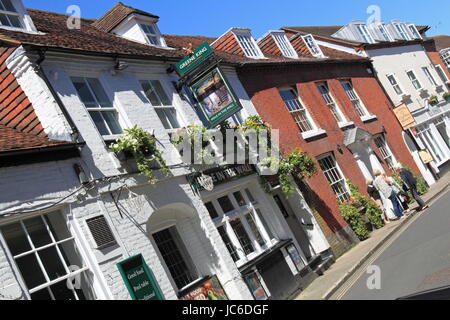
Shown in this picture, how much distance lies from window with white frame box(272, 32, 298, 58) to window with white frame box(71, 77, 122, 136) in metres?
12.1

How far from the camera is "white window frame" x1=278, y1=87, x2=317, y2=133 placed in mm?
17453

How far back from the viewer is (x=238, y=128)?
13.5 metres

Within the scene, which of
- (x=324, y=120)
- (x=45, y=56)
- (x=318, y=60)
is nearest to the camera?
(x=45, y=56)

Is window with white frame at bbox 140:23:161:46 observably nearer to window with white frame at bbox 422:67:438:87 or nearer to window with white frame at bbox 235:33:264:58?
window with white frame at bbox 235:33:264:58

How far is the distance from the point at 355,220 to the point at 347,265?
368cm

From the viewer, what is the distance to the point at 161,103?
39.2 feet

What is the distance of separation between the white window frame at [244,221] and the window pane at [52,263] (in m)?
4.79

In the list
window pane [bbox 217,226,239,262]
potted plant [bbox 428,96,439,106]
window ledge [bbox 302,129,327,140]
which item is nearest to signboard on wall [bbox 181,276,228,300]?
window pane [bbox 217,226,239,262]

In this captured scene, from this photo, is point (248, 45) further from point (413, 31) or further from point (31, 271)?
point (413, 31)

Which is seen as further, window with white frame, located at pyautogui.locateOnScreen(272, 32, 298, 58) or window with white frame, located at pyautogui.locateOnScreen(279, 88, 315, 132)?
window with white frame, located at pyautogui.locateOnScreen(272, 32, 298, 58)

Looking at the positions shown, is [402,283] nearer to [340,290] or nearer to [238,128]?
[340,290]

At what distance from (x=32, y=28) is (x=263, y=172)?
7.47 metres

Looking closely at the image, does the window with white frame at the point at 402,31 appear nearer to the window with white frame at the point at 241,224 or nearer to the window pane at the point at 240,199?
the window with white frame at the point at 241,224

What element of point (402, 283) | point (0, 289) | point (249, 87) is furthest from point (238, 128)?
point (0, 289)
